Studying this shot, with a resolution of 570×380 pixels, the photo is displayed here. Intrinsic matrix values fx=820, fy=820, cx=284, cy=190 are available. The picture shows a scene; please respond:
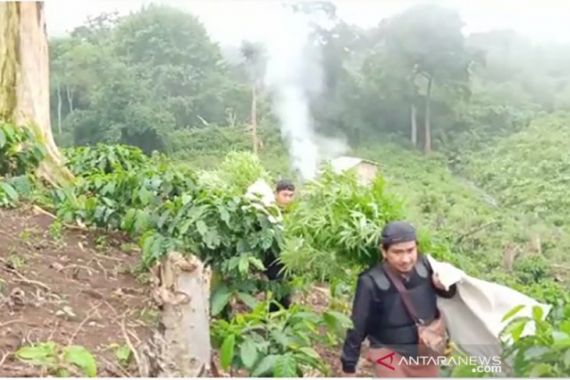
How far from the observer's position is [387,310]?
1.41 meters

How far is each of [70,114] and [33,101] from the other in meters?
0.22

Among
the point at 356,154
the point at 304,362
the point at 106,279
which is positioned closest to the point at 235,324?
the point at 304,362

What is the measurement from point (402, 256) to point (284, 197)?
853 millimetres

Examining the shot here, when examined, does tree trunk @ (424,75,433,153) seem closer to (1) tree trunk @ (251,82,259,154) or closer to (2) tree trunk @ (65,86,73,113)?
(1) tree trunk @ (251,82,259,154)

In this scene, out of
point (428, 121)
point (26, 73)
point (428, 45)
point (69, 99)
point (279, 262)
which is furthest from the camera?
point (69, 99)

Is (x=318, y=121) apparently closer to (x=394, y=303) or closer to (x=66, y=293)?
(x=66, y=293)

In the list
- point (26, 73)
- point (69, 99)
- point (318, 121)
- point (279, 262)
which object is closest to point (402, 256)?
point (279, 262)

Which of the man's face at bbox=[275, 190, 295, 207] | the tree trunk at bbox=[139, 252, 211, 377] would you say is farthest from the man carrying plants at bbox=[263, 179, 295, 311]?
the tree trunk at bbox=[139, 252, 211, 377]

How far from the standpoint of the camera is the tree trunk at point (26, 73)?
3199mm

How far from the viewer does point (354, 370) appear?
1.44 meters

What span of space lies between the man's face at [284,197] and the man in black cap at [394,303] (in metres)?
0.75

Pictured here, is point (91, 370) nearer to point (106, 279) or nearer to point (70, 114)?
point (106, 279)

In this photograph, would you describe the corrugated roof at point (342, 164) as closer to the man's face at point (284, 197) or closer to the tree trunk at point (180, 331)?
the man's face at point (284, 197)

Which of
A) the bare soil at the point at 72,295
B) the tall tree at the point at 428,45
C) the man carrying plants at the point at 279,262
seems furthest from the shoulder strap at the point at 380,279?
the tall tree at the point at 428,45
